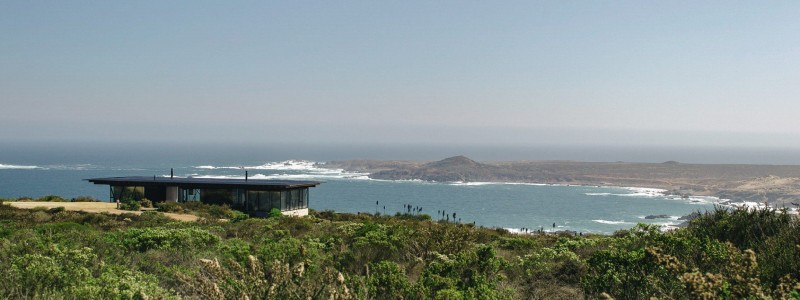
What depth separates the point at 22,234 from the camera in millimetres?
18562

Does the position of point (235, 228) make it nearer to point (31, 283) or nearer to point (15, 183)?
point (31, 283)

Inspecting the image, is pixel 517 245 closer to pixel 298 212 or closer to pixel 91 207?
pixel 298 212

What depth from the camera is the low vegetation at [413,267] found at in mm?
6965

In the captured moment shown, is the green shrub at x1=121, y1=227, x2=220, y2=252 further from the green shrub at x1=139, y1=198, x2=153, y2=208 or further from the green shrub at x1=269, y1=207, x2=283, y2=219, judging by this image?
the green shrub at x1=139, y1=198, x2=153, y2=208

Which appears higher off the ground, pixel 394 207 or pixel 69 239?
pixel 69 239

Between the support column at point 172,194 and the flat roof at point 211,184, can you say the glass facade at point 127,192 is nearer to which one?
the flat roof at point 211,184

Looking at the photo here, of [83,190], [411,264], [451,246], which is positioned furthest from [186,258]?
[83,190]

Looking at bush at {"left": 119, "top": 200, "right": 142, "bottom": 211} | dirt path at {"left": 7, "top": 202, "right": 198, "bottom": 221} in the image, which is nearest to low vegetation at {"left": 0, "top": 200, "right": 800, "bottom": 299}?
dirt path at {"left": 7, "top": 202, "right": 198, "bottom": 221}

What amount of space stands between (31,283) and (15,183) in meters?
183

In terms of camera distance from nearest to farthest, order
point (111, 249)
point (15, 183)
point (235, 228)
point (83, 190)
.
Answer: point (111, 249), point (235, 228), point (83, 190), point (15, 183)

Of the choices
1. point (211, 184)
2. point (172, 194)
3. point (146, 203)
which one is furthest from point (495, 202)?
point (146, 203)

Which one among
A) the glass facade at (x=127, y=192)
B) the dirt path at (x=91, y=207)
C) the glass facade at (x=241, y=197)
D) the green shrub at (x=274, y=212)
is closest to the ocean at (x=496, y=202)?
Result: the glass facade at (x=241, y=197)

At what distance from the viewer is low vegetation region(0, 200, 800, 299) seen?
6965 millimetres

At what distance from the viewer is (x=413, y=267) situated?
1507 centimetres
